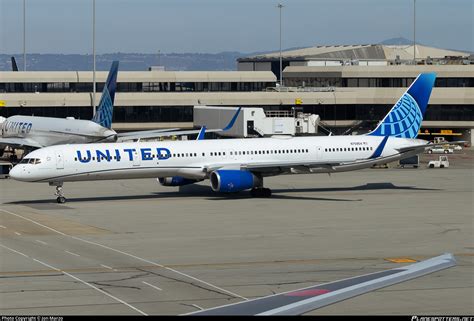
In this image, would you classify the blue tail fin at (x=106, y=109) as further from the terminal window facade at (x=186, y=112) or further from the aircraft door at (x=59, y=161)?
the aircraft door at (x=59, y=161)

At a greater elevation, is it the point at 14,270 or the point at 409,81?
the point at 409,81

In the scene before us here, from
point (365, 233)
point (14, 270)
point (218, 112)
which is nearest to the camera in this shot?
point (14, 270)

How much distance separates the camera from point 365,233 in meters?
46.7

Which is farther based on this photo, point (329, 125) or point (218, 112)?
point (329, 125)

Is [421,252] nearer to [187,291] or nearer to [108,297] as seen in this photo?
[187,291]

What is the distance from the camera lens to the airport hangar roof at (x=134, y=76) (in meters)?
130

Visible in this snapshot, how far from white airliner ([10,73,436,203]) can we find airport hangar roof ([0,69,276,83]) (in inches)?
2678

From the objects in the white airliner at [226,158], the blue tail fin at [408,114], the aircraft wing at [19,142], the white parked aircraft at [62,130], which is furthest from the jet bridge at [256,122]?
the white airliner at [226,158]

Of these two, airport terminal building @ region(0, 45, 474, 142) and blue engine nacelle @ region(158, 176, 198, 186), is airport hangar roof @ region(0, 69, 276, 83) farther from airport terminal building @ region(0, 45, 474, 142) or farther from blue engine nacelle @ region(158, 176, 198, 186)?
blue engine nacelle @ region(158, 176, 198, 186)

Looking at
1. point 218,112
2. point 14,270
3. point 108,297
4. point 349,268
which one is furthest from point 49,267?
point 218,112

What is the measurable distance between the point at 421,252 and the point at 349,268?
5.51 meters

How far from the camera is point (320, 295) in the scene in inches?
754

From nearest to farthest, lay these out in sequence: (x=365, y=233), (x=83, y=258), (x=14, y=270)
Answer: (x=14, y=270) → (x=83, y=258) → (x=365, y=233)

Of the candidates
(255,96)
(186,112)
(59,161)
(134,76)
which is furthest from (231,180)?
(134,76)
